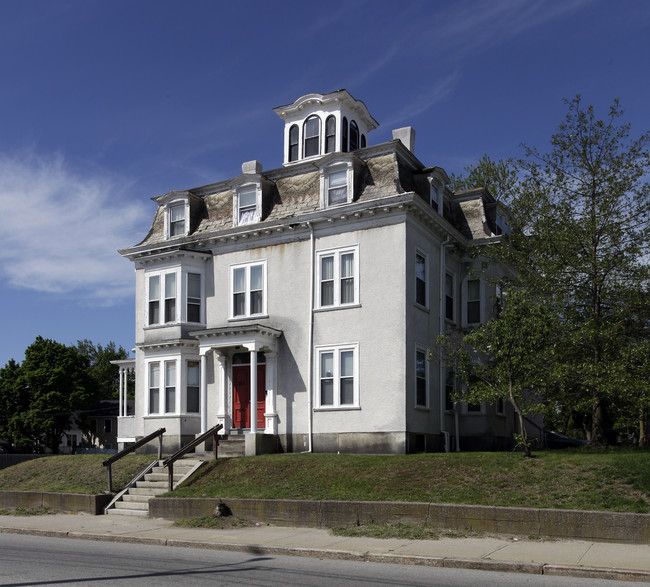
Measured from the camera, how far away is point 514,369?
18.8 metres

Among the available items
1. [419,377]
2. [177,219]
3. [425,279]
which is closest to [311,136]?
[177,219]

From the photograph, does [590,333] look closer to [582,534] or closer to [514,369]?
[514,369]

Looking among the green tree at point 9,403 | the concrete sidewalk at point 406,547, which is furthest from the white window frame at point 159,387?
the green tree at point 9,403

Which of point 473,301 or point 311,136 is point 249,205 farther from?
point 473,301

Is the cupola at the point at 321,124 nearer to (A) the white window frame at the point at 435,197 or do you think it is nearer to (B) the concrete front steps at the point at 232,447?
(A) the white window frame at the point at 435,197

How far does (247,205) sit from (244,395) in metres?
6.58

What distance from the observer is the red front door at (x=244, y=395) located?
24156mm

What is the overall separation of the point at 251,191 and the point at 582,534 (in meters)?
16.5

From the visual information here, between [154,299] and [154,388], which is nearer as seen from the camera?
[154,388]

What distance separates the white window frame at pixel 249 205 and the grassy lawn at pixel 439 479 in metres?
8.54

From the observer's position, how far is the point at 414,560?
38.4 ft

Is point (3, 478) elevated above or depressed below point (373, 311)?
below

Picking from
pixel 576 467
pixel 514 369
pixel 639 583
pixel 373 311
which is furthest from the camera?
pixel 373 311

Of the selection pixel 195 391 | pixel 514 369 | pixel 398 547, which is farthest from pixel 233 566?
pixel 195 391
